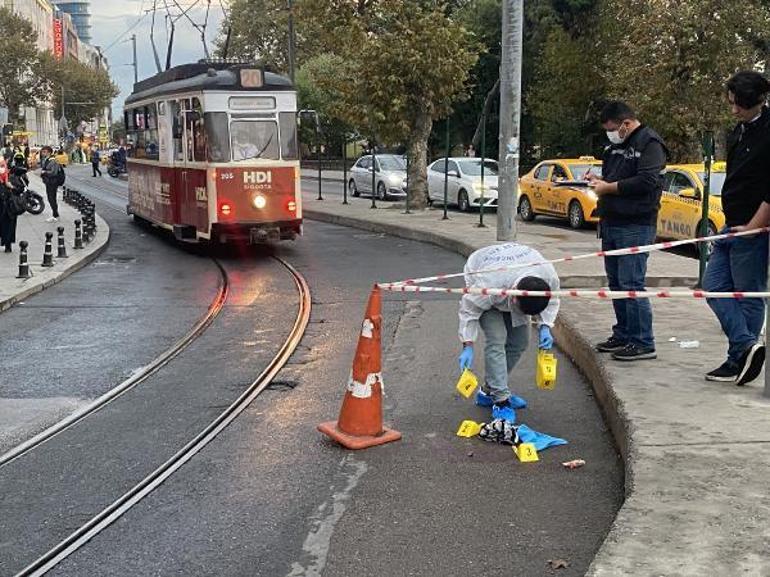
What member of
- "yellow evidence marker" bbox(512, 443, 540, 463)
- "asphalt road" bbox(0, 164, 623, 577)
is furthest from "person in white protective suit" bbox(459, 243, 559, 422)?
"asphalt road" bbox(0, 164, 623, 577)

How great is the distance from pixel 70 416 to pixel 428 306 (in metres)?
5.57

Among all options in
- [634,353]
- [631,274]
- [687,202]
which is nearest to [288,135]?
[687,202]

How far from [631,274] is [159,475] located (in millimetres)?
3678

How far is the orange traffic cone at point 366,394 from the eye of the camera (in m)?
6.01

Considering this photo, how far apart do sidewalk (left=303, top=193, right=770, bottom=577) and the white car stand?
52.0 feet

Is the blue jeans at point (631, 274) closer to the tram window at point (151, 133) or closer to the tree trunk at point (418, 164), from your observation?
the tram window at point (151, 133)

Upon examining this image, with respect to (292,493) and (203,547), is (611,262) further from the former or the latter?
(203,547)

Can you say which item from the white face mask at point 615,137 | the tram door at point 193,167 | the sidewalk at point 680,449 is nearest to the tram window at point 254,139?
the tram door at point 193,167

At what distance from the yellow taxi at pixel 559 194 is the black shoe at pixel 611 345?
1371 centimetres

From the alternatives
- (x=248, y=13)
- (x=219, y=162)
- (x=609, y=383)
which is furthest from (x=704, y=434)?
(x=248, y=13)

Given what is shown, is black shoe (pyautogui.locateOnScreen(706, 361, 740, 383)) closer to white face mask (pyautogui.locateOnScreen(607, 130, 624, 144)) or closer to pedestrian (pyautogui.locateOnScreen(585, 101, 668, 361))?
pedestrian (pyautogui.locateOnScreen(585, 101, 668, 361))

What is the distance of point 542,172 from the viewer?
23.5 meters

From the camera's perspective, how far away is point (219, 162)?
623 inches

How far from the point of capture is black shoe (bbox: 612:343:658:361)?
282 inches
